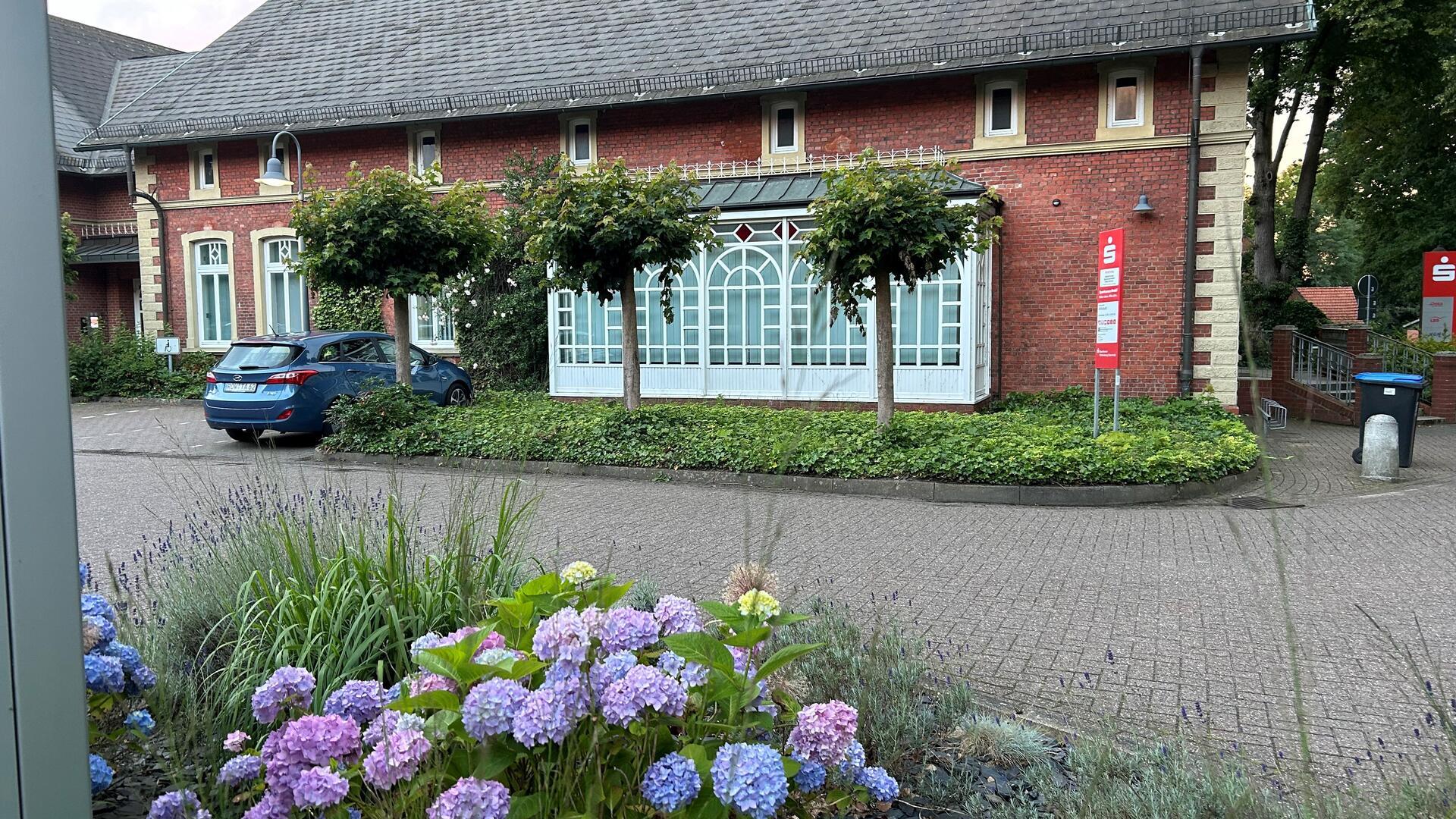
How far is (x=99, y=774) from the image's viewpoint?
2.15 m

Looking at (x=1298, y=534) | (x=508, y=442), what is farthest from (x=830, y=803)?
(x=508, y=442)

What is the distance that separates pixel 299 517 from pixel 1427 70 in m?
31.0

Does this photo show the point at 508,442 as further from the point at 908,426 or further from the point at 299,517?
the point at 299,517

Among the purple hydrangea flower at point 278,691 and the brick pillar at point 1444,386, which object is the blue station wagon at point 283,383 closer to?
the purple hydrangea flower at point 278,691

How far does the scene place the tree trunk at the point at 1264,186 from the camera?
27.0m

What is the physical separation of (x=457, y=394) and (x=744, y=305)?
5.22 metres

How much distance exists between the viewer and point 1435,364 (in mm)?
18422

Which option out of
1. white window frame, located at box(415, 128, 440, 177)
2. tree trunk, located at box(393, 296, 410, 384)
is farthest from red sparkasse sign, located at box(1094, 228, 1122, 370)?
white window frame, located at box(415, 128, 440, 177)

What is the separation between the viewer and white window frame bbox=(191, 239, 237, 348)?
23.1 meters

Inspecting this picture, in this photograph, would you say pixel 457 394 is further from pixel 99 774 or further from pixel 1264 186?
pixel 1264 186

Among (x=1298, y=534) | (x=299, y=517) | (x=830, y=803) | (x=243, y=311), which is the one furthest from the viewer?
(x=243, y=311)

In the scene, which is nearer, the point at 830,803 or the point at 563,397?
the point at 830,803

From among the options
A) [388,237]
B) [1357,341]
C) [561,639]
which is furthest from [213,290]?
[1357,341]

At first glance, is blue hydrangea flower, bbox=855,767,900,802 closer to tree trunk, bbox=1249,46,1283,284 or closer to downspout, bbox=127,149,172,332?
downspout, bbox=127,149,172,332
